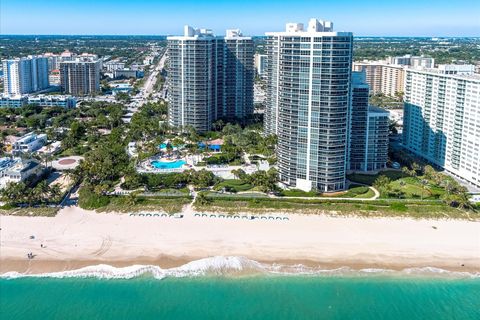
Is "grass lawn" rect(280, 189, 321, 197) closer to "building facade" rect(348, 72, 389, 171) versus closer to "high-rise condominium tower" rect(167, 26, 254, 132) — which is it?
"building facade" rect(348, 72, 389, 171)

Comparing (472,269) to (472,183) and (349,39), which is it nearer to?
(472,183)

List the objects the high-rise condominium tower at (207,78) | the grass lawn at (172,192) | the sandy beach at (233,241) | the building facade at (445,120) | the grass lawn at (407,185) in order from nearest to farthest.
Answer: the sandy beach at (233,241) → the grass lawn at (407,185) → the grass lawn at (172,192) → the building facade at (445,120) → the high-rise condominium tower at (207,78)

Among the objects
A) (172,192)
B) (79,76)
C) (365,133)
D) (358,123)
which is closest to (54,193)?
(172,192)

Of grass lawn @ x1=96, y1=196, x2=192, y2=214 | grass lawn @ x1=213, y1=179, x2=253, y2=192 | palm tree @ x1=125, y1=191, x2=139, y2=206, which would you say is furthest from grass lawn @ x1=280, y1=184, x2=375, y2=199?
palm tree @ x1=125, y1=191, x2=139, y2=206

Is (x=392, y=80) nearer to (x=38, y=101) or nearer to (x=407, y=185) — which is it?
(x=407, y=185)

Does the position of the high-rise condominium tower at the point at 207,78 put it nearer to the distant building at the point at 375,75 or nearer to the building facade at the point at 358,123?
the building facade at the point at 358,123

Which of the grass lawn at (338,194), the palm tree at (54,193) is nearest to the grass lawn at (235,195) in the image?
the grass lawn at (338,194)
